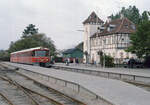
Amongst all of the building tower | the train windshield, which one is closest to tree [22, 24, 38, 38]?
the building tower

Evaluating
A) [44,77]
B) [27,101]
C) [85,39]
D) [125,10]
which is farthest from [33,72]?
[125,10]

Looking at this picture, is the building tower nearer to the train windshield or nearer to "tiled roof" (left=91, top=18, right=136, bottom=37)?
"tiled roof" (left=91, top=18, right=136, bottom=37)

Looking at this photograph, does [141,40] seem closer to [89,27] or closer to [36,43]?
[89,27]

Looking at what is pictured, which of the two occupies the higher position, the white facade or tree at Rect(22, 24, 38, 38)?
tree at Rect(22, 24, 38, 38)

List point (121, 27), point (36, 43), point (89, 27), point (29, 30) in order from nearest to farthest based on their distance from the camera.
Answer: point (121, 27)
point (89, 27)
point (36, 43)
point (29, 30)

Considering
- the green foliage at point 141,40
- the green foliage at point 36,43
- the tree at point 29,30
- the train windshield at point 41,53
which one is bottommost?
the train windshield at point 41,53

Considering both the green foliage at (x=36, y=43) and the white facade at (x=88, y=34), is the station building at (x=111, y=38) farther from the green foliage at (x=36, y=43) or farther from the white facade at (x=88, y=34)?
the green foliage at (x=36, y=43)

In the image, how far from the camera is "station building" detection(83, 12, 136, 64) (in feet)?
193

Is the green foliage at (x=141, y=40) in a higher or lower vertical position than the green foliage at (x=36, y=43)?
lower

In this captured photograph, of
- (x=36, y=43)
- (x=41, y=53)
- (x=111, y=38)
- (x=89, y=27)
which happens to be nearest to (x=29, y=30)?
(x=36, y=43)

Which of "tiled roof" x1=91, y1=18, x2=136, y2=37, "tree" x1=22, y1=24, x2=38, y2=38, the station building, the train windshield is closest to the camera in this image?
the train windshield

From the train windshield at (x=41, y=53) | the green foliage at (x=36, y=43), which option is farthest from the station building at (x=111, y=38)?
the green foliage at (x=36, y=43)

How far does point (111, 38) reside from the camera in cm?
6150

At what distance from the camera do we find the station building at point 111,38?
58969 mm
